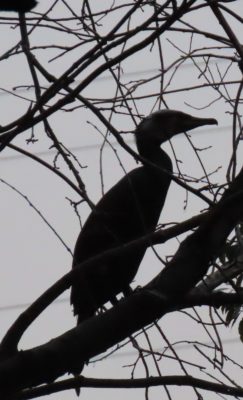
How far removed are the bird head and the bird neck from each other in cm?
2

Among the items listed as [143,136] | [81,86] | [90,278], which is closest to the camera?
[81,86]

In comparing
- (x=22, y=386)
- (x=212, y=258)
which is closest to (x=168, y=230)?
(x=212, y=258)

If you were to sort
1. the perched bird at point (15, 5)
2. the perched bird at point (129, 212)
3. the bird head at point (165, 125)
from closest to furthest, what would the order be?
the perched bird at point (15, 5)
the perched bird at point (129, 212)
the bird head at point (165, 125)

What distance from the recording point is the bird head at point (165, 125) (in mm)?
2580

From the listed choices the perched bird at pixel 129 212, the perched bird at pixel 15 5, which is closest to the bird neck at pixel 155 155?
the perched bird at pixel 129 212

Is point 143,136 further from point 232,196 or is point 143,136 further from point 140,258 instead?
point 232,196

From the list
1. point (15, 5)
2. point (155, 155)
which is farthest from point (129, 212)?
point (15, 5)

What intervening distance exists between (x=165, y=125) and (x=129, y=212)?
34 centimetres

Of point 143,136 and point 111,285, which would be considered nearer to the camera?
point 111,285

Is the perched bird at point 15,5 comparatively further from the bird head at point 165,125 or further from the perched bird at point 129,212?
the bird head at point 165,125

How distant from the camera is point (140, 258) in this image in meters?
2.40

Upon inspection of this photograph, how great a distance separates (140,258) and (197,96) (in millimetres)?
1229

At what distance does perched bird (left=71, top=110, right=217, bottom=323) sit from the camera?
7.67ft

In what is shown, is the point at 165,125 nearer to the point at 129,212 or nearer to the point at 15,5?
the point at 129,212
